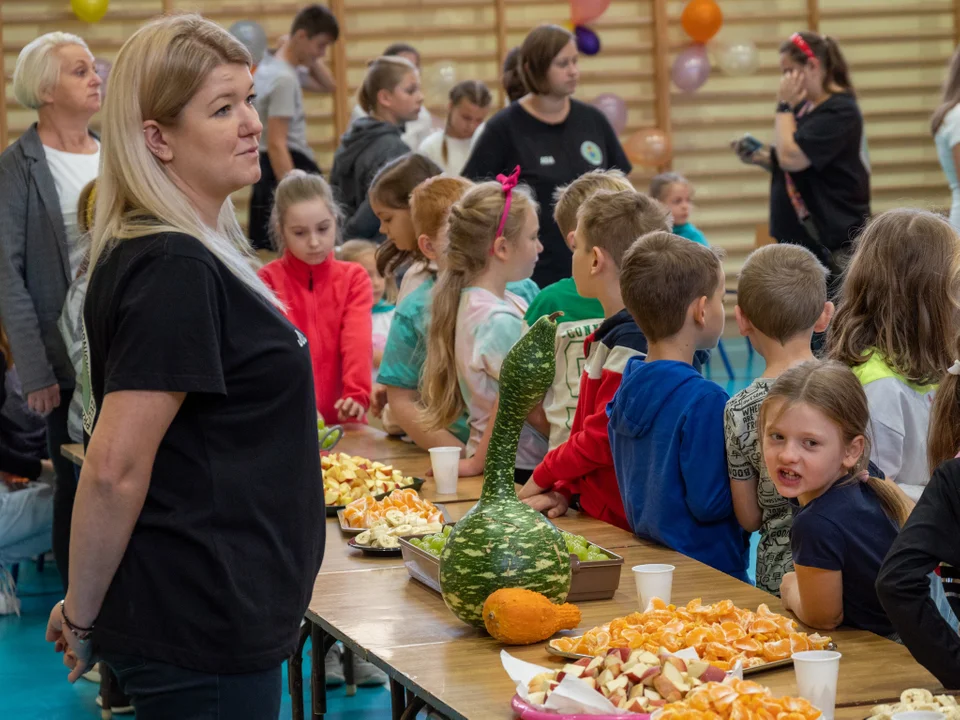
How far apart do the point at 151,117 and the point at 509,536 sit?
0.86 m

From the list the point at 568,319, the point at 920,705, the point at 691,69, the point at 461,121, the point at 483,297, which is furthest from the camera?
the point at 691,69

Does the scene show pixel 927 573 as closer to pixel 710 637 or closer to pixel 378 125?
pixel 710 637

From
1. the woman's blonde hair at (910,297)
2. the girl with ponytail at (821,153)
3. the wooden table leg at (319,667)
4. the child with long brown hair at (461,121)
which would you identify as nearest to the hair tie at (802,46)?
the girl with ponytail at (821,153)

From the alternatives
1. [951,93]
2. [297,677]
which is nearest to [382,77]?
[951,93]

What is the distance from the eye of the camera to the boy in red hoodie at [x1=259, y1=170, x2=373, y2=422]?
4254 mm

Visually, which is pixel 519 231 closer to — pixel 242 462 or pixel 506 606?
pixel 506 606

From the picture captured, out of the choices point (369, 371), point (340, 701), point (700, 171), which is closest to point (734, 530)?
point (340, 701)

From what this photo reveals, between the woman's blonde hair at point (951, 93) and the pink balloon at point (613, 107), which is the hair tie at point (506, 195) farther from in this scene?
the pink balloon at point (613, 107)

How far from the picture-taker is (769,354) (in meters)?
2.74

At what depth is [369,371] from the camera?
432 centimetres

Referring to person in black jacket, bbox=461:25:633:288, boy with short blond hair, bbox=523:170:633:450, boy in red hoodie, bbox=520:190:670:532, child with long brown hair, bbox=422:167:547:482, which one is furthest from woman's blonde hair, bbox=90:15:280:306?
person in black jacket, bbox=461:25:633:288

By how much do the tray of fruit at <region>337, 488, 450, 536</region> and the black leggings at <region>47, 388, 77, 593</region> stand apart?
1.53 metres

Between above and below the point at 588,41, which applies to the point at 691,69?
below

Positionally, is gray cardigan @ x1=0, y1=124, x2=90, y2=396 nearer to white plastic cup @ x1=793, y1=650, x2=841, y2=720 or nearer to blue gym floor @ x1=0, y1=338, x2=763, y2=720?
blue gym floor @ x1=0, y1=338, x2=763, y2=720
